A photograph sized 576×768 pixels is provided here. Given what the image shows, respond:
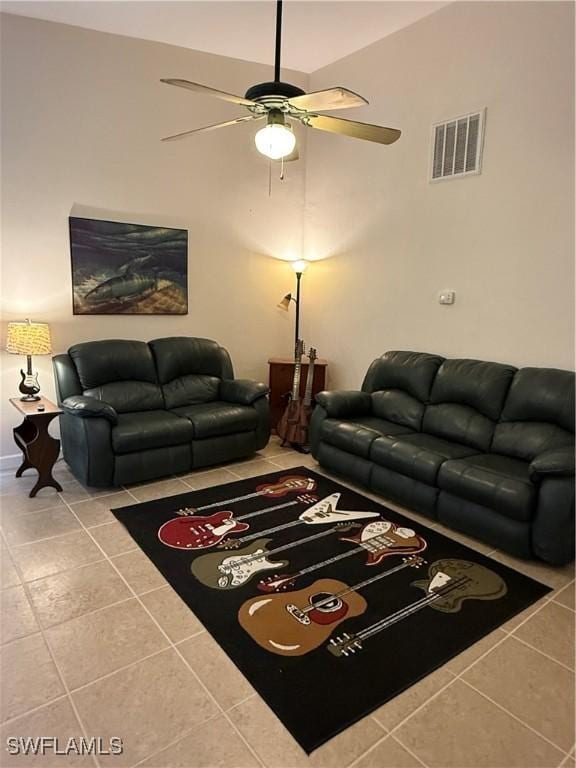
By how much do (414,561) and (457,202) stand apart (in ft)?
9.05

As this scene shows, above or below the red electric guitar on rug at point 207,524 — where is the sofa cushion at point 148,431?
above

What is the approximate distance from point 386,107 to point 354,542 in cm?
372

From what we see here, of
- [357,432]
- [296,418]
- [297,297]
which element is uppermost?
[297,297]

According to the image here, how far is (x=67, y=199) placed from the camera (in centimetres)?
414

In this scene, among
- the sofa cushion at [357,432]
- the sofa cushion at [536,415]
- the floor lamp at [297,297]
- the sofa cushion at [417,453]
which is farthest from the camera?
the floor lamp at [297,297]

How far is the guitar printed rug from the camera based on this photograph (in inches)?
78.4

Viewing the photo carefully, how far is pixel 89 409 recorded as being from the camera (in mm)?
3512

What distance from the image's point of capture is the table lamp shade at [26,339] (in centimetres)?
366

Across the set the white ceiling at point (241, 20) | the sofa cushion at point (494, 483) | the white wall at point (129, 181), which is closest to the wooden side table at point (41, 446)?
the white wall at point (129, 181)

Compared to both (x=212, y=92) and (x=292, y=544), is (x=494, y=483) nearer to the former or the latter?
(x=292, y=544)

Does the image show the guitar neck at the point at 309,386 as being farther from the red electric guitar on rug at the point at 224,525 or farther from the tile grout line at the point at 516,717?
the tile grout line at the point at 516,717

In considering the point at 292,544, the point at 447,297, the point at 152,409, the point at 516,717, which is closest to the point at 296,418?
the point at 152,409

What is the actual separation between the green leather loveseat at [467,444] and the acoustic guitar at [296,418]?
53 centimetres

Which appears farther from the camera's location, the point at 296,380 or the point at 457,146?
the point at 296,380
